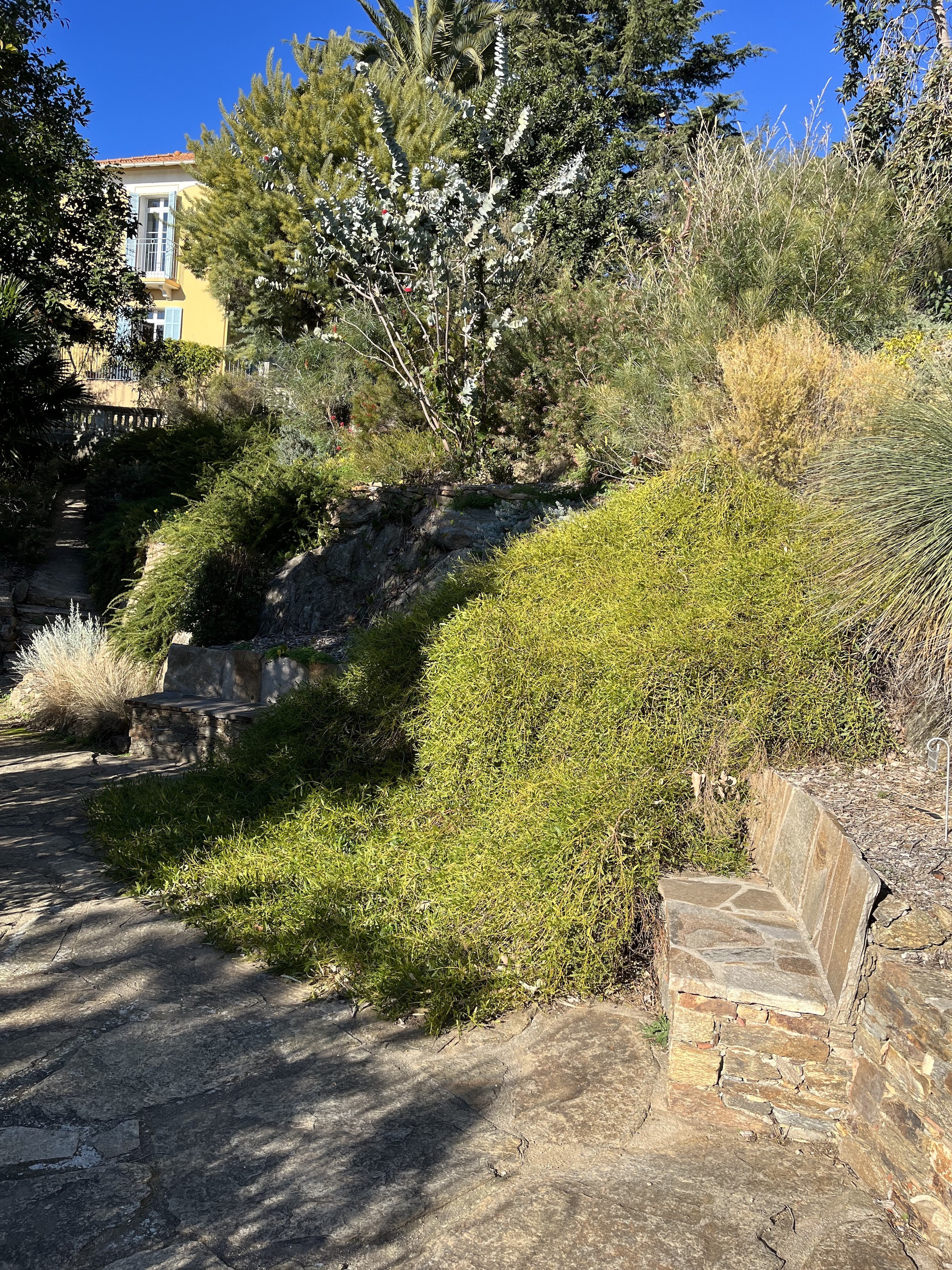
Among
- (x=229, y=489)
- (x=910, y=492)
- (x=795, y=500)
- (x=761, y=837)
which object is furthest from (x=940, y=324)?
(x=229, y=489)

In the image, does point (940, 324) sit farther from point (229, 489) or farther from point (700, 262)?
point (229, 489)

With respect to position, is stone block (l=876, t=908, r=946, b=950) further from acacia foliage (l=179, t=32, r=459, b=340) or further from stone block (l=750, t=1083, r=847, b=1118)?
acacia foliage (l=179, t=32, r=459, b=340)

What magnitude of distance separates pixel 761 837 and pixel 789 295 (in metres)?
4.48

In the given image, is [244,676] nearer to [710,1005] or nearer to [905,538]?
[905,538]

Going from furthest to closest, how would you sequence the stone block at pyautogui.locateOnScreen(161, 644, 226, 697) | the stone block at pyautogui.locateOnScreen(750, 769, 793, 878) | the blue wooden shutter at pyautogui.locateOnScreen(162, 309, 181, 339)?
the blue wooden shutter at pyautogui.locateOnScreen(162, 309, 181, 339)
the stone block at pyautogui.locateOnScreen(161, 644, 226, 697)
the stone block at pyautogui.locateOnScreen(750, 769, 793, 878)

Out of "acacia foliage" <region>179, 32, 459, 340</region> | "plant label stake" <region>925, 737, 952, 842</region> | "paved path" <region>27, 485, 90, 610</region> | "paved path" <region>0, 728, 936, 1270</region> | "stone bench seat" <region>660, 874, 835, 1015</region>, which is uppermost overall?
"acacia foliage" <region>179, 32, 459, 340</region>

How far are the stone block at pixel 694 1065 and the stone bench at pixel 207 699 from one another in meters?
4.30

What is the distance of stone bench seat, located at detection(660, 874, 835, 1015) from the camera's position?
306 cm

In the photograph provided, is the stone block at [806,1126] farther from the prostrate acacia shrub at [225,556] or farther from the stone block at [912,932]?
the prostrate acacia shrub at [225,556]

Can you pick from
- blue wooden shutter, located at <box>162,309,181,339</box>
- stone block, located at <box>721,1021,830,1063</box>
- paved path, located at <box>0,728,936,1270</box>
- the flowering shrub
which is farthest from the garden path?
blue wooden shutter, located at <box>162,309,181,339</box>

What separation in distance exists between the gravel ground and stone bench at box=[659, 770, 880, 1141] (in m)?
0.12

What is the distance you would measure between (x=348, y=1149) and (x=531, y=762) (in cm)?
211

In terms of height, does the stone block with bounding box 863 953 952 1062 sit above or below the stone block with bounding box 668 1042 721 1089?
above

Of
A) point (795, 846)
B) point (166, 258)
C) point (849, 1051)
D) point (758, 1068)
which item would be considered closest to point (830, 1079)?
point (849, 1051)
